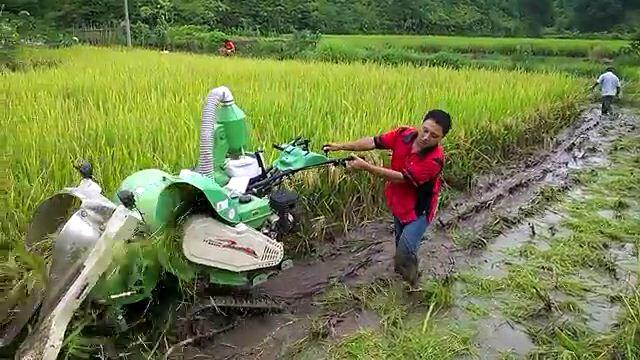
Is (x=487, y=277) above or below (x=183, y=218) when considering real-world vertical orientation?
below

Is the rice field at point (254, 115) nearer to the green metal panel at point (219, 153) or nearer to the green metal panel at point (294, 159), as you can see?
the green metal panel at point (219, 153)

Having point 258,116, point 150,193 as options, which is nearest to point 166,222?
point 150,193

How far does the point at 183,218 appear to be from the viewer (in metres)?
2.52

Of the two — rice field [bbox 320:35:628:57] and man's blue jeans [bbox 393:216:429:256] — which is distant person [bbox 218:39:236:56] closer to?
rice field [bbox 320:35:628:57]

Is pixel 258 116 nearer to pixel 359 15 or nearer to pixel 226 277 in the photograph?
pixel 226 277

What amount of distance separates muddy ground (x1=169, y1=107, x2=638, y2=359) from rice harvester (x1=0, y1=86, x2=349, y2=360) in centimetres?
32

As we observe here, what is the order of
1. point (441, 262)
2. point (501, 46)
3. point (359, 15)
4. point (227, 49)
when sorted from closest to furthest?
point (441, 262) < point (227, 49) < point (501, 46) < point (359, 15)

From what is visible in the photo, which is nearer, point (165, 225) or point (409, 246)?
point (165, 225)

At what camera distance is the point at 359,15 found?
35375mm

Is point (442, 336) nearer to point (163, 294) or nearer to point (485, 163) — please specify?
point (163, 294)

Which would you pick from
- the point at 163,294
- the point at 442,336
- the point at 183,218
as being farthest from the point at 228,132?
the point at 442,336

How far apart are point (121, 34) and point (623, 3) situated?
17.7m

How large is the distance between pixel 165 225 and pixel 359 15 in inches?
1358

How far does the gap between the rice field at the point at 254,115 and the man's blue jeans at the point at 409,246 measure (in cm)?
81
